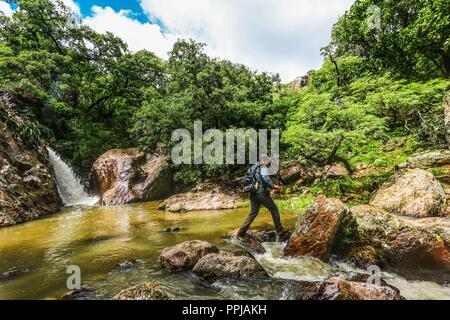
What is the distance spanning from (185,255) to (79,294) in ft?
6.45

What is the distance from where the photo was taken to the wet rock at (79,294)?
4383 mm

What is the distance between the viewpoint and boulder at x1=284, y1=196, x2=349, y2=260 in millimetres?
5812

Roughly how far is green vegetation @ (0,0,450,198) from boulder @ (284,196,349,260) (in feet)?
14.3

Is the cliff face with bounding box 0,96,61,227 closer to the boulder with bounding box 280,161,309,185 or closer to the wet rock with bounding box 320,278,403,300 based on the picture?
the wet rock with bounding box 320,278,403,300

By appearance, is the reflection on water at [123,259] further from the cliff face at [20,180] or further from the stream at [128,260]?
the cliff face at [20,180]

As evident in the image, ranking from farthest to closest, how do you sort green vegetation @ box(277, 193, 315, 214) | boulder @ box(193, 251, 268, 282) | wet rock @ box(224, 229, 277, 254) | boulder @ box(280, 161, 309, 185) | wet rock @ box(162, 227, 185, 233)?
1. boulder @ box(280, 161, 309, 185)
2. green vegetation @ box(277, 193, 315, 214)
3. wet rock @ box(162, 227, 185, 233)
4. wet rock @ box(224, 229, 277, 254)
5. boulder @ box(193, 251, 268, 282)

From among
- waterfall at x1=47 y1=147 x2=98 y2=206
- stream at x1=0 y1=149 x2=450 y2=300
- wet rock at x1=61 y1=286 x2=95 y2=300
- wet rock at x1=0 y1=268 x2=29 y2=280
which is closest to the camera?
wet rock at x1=61 y1=286 x2=95 y2=300

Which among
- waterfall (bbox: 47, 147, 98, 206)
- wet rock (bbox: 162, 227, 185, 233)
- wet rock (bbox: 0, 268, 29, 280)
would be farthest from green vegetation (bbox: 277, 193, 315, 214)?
waterfall (bbox: 47, 147, 98, 206)

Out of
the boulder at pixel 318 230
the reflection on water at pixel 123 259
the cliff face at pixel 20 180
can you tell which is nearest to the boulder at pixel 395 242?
the boulder at pixel 318 230

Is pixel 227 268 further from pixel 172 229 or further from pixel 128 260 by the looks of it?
pixel 172 229

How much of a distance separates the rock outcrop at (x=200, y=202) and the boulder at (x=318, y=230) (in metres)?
7.07

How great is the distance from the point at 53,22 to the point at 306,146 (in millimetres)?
24951
